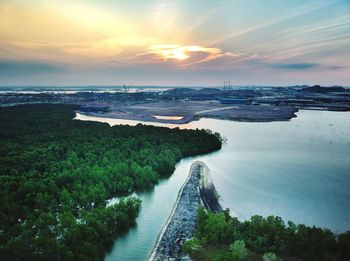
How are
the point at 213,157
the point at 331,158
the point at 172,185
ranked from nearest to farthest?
the point at 172,185
the point at 331,158
the point at 213,157

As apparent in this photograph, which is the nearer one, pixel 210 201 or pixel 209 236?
pixel 209 236

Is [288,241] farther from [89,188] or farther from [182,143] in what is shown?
[182,143]

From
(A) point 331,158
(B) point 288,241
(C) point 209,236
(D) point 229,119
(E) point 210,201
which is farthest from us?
(D) point 229,119

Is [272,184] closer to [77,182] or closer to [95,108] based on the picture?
[77,182]

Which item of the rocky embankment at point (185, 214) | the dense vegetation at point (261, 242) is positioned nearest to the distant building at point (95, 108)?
the rocky embankment at point (185, 214)

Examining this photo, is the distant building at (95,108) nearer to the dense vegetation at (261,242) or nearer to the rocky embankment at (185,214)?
the rocky embankment at (185,214)

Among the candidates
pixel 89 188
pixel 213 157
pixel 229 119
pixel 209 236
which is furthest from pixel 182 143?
pixel 229 119
